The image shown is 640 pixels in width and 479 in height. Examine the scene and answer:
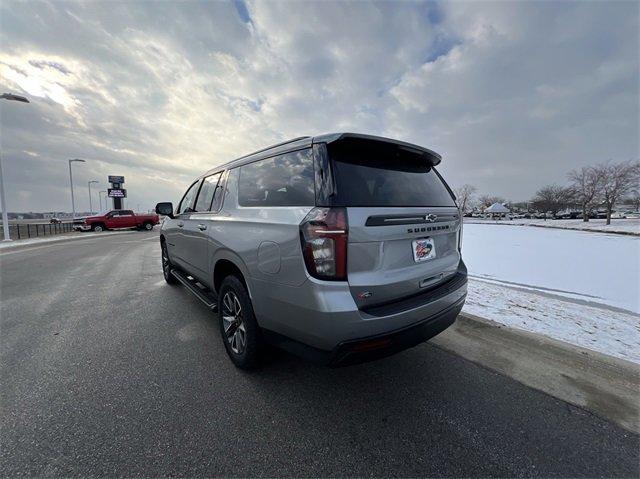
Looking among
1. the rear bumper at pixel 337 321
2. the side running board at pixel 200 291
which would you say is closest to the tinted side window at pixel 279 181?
the rear bumper at pixel 337 321

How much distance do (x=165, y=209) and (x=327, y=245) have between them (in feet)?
14.4

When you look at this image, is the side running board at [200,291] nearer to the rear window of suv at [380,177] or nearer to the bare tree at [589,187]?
the rear window of suv at [380,177]

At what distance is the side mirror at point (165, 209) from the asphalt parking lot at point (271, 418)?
2370 mm

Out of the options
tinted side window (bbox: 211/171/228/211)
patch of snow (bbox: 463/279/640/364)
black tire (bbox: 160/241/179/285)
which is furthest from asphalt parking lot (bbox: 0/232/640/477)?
black tire (bbox: 160/241/179/285)

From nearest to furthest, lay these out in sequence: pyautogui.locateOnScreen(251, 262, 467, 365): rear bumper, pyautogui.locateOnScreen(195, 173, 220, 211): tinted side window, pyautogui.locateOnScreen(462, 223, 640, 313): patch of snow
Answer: pyautogui.locateOnScreen(251, 262, 467, 365): rear bumper
pyautogui.locateOnScreen(195, 173, 220, 211): tinted side window
pyautogui.locateOnScreen(462, 223, 640, 313): patch of snow

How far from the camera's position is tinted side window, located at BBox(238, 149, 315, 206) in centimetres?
217

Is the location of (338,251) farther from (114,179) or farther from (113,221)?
(114,179)

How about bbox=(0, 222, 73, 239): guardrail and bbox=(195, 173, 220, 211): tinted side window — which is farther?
bbox=(0, 222, 73, 239): guardrail

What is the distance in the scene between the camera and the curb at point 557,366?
2.24 meters

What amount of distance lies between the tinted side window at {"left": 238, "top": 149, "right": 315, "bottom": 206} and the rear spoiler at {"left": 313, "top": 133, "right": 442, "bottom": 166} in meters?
0.18

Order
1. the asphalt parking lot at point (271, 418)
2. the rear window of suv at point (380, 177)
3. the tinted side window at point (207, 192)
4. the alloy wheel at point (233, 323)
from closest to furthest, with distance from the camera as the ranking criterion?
the asphalt parking lot at point (271, 418) < the rear window of suv at point (380, 177) < the alloy wheel at point (233, 323) < the tinted side window at point (207, 192)

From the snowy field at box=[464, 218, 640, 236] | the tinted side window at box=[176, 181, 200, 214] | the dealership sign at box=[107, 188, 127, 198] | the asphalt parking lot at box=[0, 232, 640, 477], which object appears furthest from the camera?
the dealership sign at box=[107, 188, 127, 198]

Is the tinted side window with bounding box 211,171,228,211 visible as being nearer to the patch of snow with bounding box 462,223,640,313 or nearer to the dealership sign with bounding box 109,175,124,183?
the patch of snow with bounding box 462,223,640,313

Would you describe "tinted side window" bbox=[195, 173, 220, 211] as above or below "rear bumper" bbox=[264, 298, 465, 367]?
above
